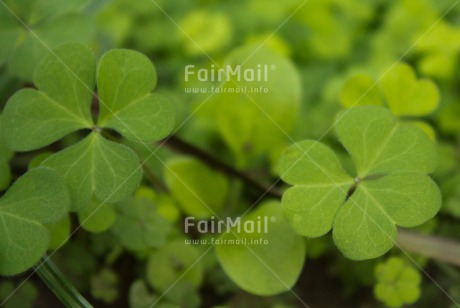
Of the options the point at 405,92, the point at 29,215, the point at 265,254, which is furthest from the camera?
the point at 405,92

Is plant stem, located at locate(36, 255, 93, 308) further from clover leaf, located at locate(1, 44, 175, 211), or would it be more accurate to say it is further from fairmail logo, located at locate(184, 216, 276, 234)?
fairmail logo, located at locate(184, 216, 276, 234)

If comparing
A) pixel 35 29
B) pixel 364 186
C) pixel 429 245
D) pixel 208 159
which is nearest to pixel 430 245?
pixel 429 245

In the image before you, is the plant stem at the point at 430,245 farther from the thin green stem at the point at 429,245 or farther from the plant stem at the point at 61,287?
the plant stem at the point at 61,287

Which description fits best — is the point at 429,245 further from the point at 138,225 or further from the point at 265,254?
the point at 138,225

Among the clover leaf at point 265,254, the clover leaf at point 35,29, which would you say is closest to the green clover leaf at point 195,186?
the clover leaf at point 265,254

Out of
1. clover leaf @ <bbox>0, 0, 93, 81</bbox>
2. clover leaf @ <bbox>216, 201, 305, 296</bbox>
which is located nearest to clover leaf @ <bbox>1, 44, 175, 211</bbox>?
clover leaf @ <bbox>0, 0, 93, 81</bbox>

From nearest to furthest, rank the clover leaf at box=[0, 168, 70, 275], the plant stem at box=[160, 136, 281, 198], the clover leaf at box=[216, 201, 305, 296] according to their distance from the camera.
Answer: the clover leaf at box=[0, 168, 70, 275] → the clover leaf at box=[216, 201, 305, 296] → the plant stem at box=[160, 136, 281, 198]

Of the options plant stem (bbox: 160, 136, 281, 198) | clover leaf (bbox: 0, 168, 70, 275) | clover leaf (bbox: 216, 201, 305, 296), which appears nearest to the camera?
clover leaf (bbox: 0, 168, 70, 275)
